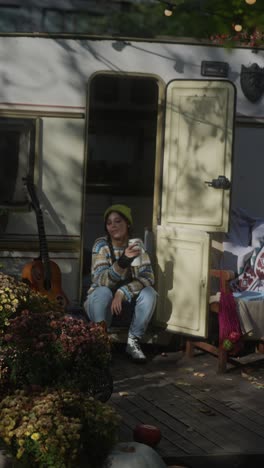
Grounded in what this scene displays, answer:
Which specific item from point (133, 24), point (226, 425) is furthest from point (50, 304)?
point (133, 24)


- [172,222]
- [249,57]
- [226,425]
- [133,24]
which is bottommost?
[226,425]

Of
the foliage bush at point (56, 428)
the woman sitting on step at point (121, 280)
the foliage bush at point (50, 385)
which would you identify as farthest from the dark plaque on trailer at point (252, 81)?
the foliage bush at point (56, 428)

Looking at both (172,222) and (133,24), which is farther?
(133,24)

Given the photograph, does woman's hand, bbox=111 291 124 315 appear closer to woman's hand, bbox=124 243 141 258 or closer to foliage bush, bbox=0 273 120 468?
woman's hand, bbox=124 243 141 258

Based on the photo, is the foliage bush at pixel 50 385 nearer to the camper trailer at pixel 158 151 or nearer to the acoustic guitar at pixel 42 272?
the acoustic guitar at pixel 42 272

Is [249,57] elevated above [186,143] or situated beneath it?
elevated above

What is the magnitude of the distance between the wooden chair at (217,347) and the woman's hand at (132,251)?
0.70 metres

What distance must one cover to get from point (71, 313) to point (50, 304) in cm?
259

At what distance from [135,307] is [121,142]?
4.21 m

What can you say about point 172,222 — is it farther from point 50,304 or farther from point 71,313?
point 50,304

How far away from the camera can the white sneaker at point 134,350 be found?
32.7 feet

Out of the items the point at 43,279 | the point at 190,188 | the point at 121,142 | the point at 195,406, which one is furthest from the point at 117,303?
the point at 121,142

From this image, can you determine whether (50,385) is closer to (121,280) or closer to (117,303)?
(117,303)

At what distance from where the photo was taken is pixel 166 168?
34.2ft
